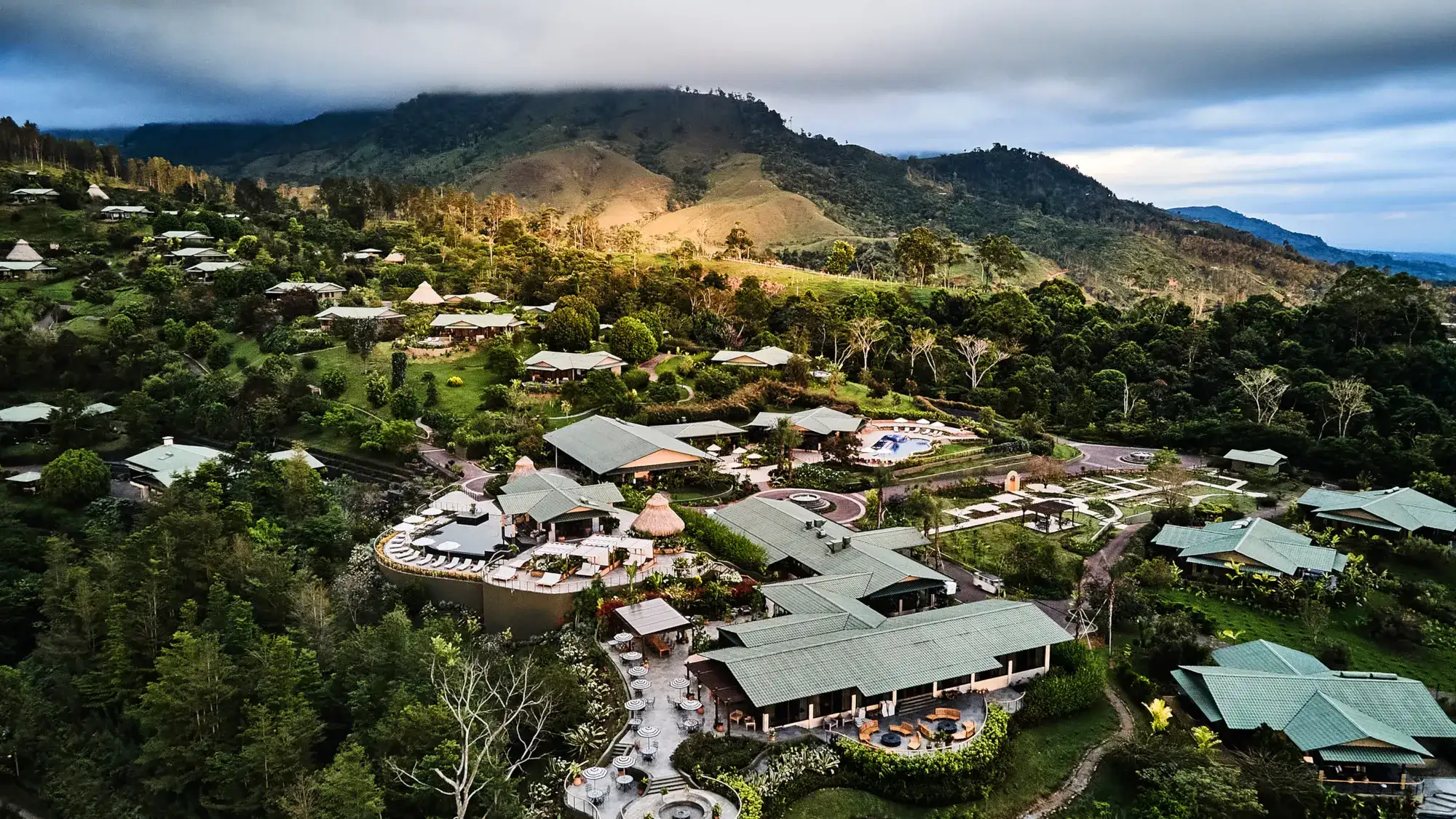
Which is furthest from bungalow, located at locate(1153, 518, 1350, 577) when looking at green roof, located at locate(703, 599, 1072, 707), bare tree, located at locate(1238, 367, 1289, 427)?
bare tree, located at locate(1238, 367, 1289, 427)

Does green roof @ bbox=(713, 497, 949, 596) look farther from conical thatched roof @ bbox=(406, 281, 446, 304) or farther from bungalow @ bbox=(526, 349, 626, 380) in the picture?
conical thatched roof @ bbox=(406, 281, 446, 304)

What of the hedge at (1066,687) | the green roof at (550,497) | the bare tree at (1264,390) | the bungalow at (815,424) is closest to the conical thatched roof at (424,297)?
the bungalow at (815,424)

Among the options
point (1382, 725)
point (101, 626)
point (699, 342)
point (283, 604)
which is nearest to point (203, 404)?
point (101, 626)

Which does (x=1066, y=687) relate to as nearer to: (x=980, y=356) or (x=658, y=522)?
(x=658, y=522)

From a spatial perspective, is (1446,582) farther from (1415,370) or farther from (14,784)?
(14,784)

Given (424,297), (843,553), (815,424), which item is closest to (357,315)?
(424,297)
